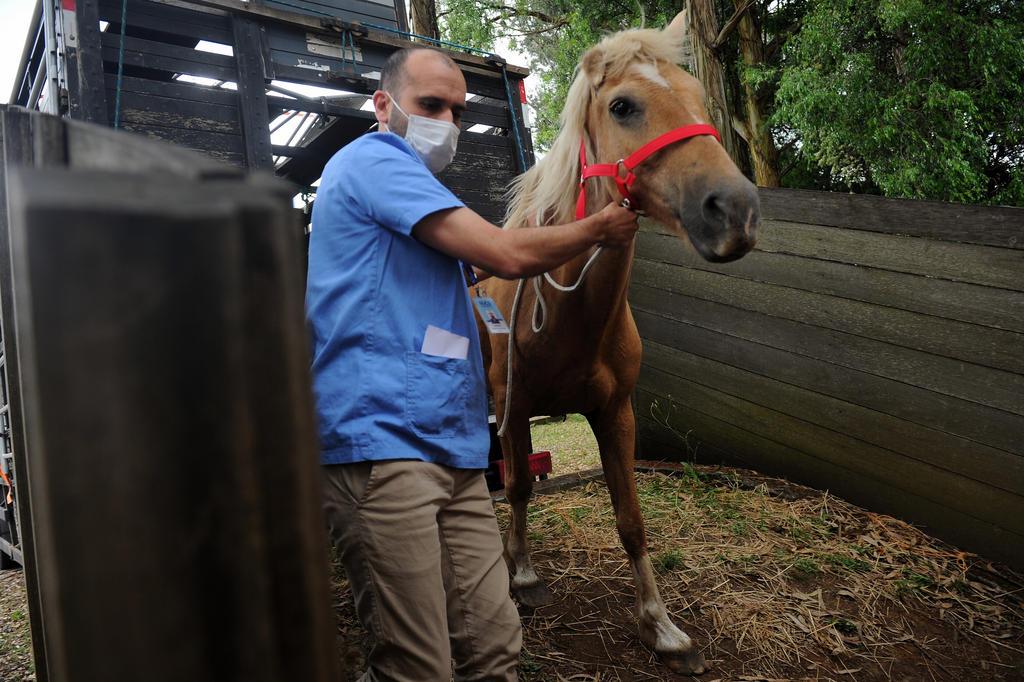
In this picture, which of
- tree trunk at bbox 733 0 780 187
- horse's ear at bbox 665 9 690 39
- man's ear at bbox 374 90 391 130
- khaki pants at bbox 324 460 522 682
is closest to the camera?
khaki pants at bbox 324 460 522 682

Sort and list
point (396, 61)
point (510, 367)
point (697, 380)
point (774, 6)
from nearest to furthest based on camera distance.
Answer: point (396, 61), point (510, 367), point (697, 380), point (774, 6)

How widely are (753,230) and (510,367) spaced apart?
4.08 ft

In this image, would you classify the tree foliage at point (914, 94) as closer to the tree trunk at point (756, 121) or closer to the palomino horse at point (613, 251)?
the tree trunk at point (756, 121)

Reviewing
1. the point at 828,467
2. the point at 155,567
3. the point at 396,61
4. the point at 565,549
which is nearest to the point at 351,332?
the point at 396,61

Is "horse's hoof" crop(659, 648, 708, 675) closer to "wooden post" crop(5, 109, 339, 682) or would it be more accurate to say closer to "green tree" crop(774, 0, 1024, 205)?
"wooden post" crop(5, 109, 339, 682)

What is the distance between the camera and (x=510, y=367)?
266cm

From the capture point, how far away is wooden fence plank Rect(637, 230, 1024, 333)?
2.70 meters

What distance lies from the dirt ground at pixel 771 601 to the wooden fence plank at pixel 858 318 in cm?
82

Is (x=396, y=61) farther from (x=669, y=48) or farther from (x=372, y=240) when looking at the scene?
(x=669, y=48)

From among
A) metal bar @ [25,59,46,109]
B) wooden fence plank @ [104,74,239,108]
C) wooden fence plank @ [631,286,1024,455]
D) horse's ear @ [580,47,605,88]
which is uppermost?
metal bar @ [25,59,46,109]

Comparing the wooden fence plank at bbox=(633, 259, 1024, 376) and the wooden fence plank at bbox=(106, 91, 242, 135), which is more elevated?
the wooden fence plank at bbox=(106, 91, 242, 135)

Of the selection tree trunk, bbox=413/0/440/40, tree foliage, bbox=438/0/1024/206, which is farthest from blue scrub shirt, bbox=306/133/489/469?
tree foliage, bbox=438/0/1024/206

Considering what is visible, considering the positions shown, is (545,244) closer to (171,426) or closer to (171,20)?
(171,426)

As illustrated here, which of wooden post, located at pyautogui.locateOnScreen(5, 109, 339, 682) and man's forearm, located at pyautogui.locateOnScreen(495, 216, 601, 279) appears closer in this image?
wooden post, located at pyautogui.locateOnScreen(5, 109, 339, 682)
